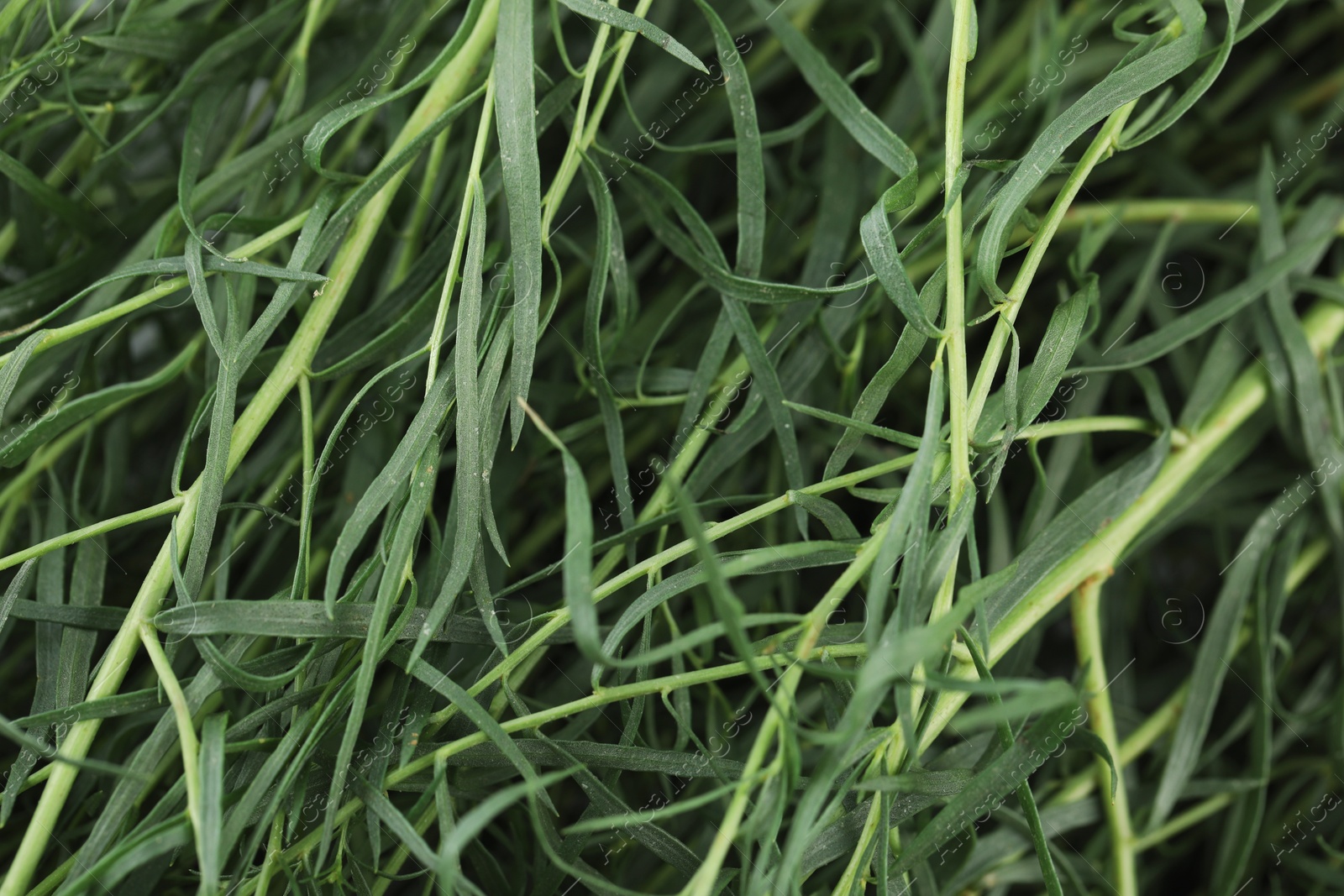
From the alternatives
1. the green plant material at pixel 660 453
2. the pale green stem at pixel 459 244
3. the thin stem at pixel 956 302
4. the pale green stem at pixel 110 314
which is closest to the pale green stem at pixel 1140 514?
the green plant material at pixel 660 453

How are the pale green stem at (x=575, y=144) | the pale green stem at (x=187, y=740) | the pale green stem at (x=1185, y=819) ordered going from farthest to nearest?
1. the pale green stem at (x=1185, y=819)
2. the pale green stem at (x=575, y=144)
3. the pale green stem at (x=187, y=740)

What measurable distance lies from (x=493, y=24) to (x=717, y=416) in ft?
0.75

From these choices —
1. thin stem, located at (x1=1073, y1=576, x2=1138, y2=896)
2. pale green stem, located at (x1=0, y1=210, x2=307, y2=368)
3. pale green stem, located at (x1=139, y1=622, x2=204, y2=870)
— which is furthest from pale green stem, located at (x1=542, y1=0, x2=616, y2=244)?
thin stem, located at (x1=1073, y1=576, x2=1138, y2=896)

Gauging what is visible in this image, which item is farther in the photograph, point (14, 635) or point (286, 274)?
point (14, 635)

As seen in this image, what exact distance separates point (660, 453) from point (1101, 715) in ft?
1.02

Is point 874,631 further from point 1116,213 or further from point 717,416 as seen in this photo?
point 1116,213

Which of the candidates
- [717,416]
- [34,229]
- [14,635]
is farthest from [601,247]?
[14,635]

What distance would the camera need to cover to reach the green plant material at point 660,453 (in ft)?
1.24

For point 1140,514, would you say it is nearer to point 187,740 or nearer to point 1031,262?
point 1031,262

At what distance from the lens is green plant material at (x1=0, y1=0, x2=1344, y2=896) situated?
38cm

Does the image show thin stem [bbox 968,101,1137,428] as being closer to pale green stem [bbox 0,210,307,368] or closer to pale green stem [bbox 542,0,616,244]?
pale green stem [bbox 542,0,616,244]

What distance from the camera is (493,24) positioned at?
1.63 feet

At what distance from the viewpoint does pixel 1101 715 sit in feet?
1.82
